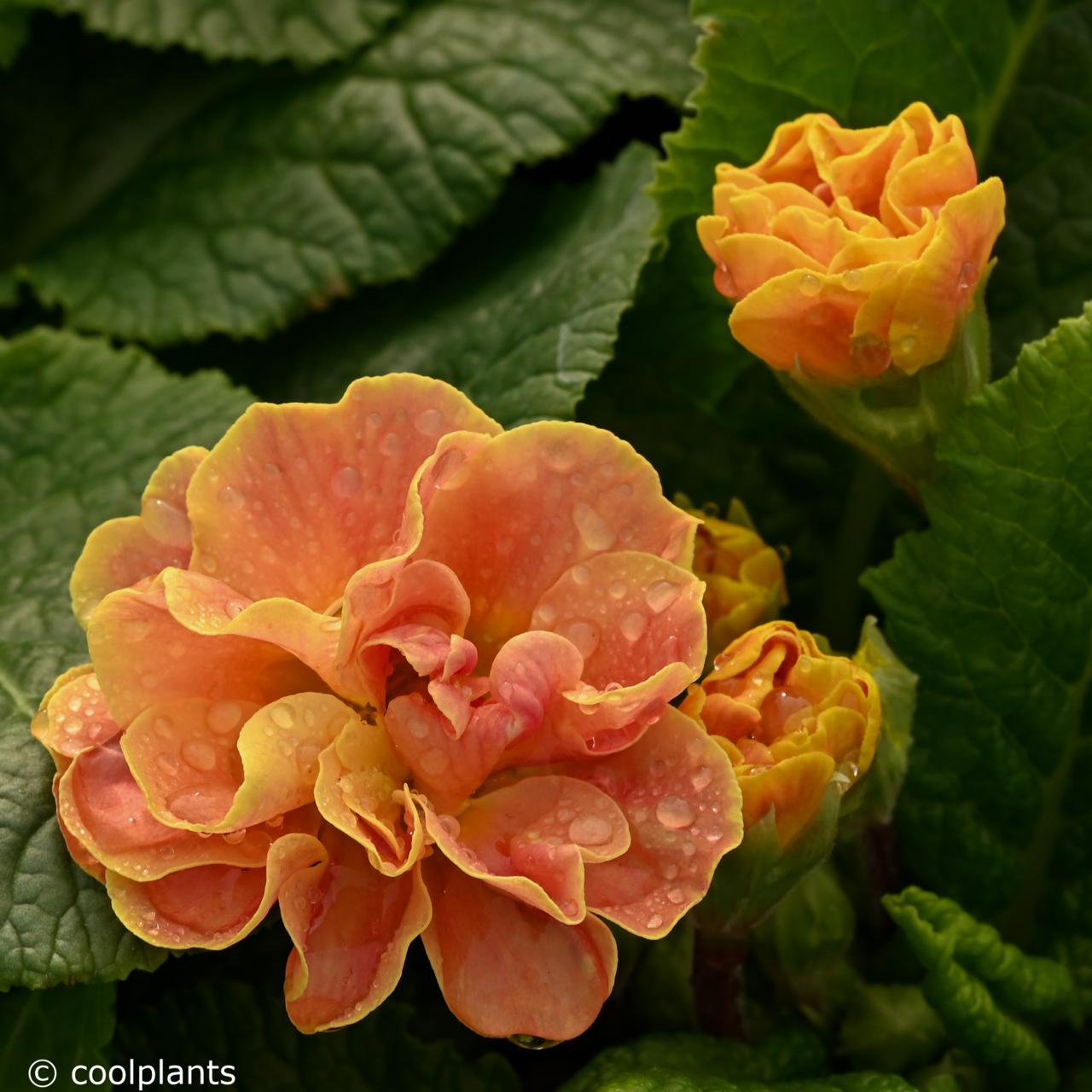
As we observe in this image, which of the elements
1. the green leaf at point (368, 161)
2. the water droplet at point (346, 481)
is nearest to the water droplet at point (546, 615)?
the water droplet at point (346, 481)

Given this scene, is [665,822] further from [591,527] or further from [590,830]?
[591,527]

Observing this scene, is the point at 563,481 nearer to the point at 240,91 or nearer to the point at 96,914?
the point at 96,914

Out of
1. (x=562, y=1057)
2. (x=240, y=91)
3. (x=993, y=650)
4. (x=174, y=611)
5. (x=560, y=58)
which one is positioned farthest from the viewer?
(x=240, y=91)

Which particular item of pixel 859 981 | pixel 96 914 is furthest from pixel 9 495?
pixel 859 981

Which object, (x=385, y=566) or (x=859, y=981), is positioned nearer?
(x=385, y=566)

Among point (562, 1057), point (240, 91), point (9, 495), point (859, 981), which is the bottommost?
point (562, 1057)
